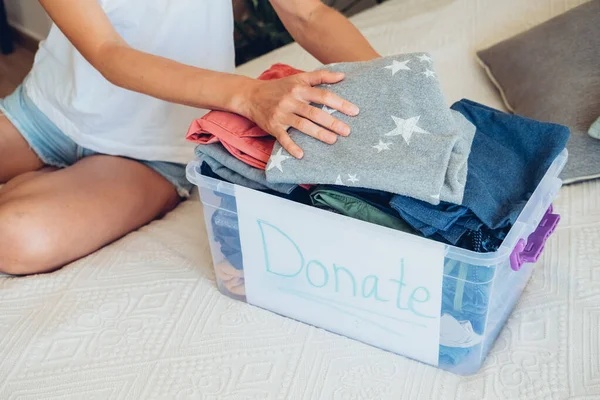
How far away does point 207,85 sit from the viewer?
87cm

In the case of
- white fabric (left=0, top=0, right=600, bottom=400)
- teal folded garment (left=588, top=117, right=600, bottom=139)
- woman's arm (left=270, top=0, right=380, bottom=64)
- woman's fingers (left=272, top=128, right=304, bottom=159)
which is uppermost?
woman's fingers (left=272, top=128, right=304, bottom=159)

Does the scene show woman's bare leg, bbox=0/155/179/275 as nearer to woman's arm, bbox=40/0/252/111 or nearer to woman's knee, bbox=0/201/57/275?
woman's knee, bbox=0/201/57/275

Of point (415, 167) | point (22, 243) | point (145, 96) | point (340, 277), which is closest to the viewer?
point (415, 167)

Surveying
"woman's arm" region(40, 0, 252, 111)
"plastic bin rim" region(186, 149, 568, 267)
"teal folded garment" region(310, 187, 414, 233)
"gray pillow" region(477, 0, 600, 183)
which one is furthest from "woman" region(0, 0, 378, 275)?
"gray pillow" region(477, 0, 600, 183)

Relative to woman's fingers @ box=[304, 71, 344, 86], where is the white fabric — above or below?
below

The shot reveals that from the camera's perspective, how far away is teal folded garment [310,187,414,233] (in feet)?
2.59

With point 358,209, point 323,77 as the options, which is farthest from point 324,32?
point 358,209

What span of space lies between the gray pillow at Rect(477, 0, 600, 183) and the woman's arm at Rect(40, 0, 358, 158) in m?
0.51

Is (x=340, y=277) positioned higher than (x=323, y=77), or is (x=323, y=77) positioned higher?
(x=323, y=77)

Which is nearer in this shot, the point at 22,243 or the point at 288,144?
the point at 288,144

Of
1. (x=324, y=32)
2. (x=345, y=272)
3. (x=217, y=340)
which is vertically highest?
(x=324, y=32)

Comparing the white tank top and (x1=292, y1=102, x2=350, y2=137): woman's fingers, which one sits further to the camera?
the white tank top

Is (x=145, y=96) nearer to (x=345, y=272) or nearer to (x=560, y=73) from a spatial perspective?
(x=345, y=272)

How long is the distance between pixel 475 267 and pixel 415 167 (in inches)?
5.2
